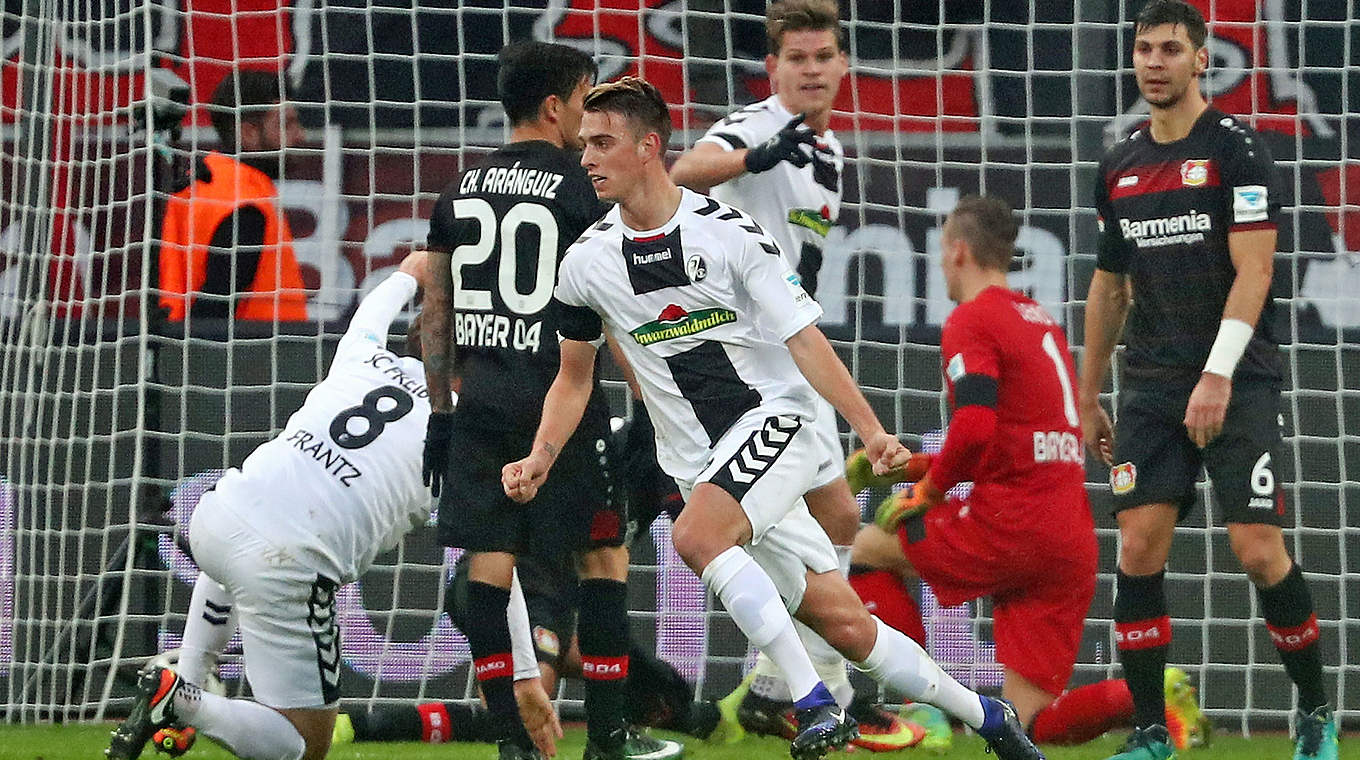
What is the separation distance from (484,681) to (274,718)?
2.08ft

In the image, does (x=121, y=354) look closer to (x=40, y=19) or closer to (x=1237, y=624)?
(x=40, y=19)

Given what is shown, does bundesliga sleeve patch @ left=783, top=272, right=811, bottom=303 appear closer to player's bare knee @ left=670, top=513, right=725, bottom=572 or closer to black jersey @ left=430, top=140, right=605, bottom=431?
player's bare knee @ left=670, top=513, right=725, bottom=572

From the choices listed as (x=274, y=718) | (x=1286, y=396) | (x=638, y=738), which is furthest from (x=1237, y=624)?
(x=274, y=718)

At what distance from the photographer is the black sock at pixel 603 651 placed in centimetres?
522

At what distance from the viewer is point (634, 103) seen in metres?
4.75

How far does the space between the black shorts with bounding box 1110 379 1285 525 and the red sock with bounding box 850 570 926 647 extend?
1.00m

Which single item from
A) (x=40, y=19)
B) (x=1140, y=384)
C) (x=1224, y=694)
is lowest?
(x=1224, y=694)

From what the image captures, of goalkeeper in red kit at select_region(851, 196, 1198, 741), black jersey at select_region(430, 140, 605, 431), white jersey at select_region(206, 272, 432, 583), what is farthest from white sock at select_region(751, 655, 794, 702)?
black jersey at select_region(430, 140, 605, 431)

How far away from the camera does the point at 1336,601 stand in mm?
6855

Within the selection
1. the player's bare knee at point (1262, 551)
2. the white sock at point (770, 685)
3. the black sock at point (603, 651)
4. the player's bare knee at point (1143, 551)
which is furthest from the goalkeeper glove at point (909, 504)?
the black sock at point (603, 651)

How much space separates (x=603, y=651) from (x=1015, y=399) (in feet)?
5.03

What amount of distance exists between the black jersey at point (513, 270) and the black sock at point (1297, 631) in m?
2.06

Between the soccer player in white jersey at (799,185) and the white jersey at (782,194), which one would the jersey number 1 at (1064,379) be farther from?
the white jersey at (782,194)

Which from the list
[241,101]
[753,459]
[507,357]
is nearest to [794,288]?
[753,459]
